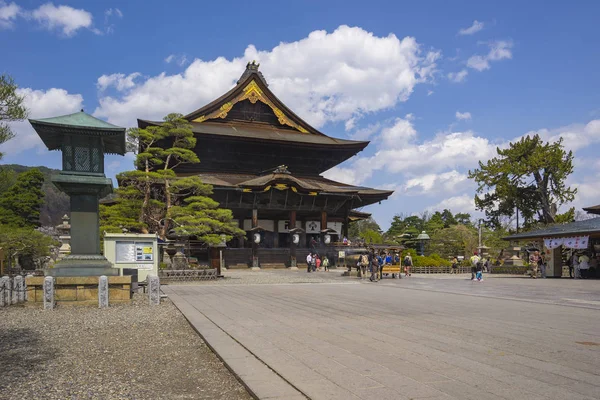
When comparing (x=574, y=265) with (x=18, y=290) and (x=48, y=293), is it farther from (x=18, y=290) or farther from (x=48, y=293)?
(x=18, y=290)

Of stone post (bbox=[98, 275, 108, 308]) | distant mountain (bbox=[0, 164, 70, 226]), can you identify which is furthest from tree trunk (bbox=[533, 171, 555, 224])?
distant mountain (bbox=[0, 164, 70, 226])

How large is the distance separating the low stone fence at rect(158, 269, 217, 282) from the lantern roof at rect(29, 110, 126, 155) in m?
9.88

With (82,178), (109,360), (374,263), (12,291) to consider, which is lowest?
(109,360)

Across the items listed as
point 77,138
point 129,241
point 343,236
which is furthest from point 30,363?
point 343,236

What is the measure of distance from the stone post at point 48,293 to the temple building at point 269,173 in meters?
24.2

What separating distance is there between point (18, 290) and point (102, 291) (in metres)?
2.78

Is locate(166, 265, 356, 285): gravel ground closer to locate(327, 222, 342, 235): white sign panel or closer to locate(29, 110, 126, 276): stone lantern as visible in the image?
locate(29, 110, 126, 276): stone lantern

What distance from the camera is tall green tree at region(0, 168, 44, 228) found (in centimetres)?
4108

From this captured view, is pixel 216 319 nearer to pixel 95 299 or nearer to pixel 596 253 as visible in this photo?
pixel 95 299

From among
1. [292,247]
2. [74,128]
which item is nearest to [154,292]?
[74,128]

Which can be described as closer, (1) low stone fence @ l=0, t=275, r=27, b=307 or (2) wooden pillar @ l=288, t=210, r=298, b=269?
(1) low stone fence @ l=0, t=275, r=27, b=307

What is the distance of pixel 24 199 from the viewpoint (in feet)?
139

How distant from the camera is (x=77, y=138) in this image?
14.5 metres

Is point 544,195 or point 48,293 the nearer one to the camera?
point 48,293
